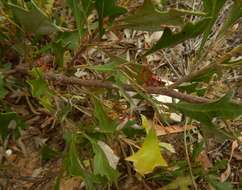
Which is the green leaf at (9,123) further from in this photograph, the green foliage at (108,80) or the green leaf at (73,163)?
the green leaf at (73,163)

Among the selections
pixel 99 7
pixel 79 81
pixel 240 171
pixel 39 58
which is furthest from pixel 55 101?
pixel 240 171

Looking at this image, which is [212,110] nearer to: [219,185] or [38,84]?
[38,84]

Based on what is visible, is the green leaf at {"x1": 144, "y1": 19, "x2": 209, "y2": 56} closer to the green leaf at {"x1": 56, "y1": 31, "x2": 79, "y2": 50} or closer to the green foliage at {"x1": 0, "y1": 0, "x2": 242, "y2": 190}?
the green foliage at {"x1": 0, "y1": 0, "x2": 242, "y2": 190}

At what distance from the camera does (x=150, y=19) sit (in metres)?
1.29

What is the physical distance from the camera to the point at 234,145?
212cm

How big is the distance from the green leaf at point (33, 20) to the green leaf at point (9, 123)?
266 millimetres

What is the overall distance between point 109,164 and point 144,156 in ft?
0.93

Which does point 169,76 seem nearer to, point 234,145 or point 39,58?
point 234,145

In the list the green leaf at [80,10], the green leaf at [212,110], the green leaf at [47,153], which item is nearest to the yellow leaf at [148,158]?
the green leaf at [212,110]

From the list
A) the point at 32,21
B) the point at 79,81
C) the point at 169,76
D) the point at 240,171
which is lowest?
the point at 240,171

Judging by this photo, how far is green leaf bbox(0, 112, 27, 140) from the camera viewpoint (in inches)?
61.9

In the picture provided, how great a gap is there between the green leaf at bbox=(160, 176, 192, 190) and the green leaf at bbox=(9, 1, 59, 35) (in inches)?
32.0


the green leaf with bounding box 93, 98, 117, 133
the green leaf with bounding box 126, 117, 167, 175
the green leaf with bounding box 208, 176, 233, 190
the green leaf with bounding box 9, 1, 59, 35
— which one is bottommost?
the green leaf with bounding box 208, 176, 233, 190

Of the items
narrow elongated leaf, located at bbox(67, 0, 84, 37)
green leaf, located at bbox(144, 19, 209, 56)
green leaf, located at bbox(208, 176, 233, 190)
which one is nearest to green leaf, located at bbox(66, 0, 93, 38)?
narrow elongated leaf, located at bbox(67, 0, 84, 37)
